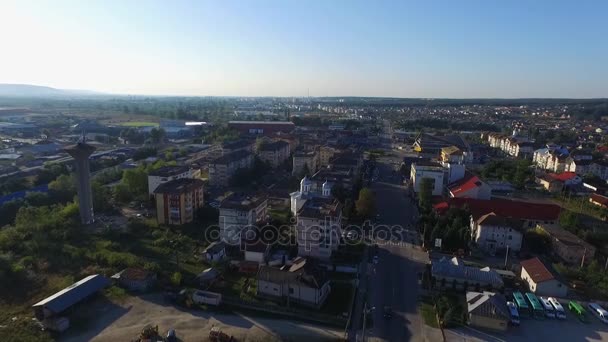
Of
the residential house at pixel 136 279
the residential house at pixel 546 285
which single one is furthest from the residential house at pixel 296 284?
the residential house at pixel 546 285

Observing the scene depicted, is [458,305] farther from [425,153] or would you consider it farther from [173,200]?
[425,153]

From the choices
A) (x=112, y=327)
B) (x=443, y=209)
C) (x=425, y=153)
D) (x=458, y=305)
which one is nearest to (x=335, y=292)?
(x=458, y=305)

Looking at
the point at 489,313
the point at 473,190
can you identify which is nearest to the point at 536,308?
the point at 489,313

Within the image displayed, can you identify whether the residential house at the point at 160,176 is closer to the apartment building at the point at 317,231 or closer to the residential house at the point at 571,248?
the apartment building at the point at 317,231

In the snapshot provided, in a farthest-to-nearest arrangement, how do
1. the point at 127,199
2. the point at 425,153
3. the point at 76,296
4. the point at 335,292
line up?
the point at 425,153, the point at 127,199, the point at 335,292, the point at 76,296

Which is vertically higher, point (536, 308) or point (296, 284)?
point (296, 284)

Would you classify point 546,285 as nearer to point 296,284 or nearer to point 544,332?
point 544,332

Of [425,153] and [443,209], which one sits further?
[425,153]
